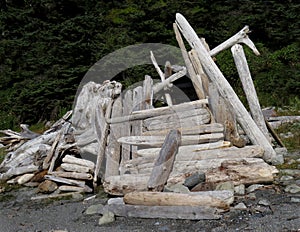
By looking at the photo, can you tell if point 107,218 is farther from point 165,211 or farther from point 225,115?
point 225,115

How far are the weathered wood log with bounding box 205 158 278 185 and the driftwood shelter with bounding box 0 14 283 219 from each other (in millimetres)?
16

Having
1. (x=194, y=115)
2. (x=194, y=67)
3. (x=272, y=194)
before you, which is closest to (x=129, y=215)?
(x=272, y=194)

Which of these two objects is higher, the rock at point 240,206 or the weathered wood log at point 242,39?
the weathered wood log at point 242,39

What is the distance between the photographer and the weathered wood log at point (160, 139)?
7809 millimetres

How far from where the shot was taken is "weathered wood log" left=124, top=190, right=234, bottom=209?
220 inches

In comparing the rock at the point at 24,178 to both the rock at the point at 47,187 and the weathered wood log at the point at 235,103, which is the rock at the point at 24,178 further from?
the weathered wood log at the point at 235,103

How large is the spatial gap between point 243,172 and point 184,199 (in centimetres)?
145

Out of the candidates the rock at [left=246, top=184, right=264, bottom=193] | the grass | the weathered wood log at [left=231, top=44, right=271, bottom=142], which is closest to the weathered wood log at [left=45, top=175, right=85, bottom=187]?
the rock at [left=246, top=184, right=264, bottom=193]

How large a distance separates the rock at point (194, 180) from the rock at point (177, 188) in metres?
0.12

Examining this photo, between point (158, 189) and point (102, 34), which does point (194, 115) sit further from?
point (102, 34)

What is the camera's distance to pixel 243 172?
21.9 feet

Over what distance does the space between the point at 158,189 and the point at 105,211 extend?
3.07 feet

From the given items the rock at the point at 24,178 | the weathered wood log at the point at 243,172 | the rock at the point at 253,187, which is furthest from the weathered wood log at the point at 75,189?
the rock at the point at 253,187

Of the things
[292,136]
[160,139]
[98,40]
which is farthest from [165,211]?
[98,40]
